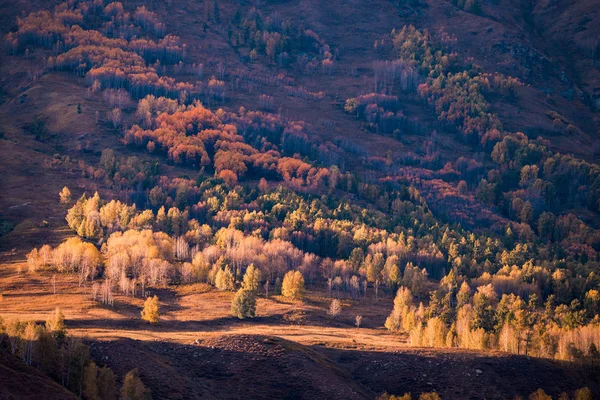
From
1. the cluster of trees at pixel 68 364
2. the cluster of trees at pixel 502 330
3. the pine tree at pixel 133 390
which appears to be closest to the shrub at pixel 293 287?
the cluster of trees at pixel 502 330

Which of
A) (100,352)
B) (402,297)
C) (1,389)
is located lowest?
(402,297)

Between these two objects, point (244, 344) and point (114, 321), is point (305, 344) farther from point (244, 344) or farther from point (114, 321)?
point (114, 321)

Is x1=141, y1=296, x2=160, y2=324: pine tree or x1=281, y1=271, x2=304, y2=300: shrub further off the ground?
x1=141, y1=296, x2=160, y2=324: pine tree

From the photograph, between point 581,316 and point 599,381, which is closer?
point 599,381

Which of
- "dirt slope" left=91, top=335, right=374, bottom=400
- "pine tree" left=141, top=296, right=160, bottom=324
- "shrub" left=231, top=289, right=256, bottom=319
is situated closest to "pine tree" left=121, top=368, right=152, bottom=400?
"dirt slope" left=91, top=335, right=374, bottom=400

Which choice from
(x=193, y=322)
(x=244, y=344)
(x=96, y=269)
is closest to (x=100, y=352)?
(x=244, y=344)

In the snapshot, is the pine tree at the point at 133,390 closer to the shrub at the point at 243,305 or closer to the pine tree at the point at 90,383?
the pine tree at the point at 90,383

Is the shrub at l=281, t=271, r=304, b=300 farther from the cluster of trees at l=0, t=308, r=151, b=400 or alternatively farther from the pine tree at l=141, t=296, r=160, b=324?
the cluster of trees at l=0, t=308, r=151, b=400

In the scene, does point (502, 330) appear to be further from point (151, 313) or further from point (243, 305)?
point (151, 313)

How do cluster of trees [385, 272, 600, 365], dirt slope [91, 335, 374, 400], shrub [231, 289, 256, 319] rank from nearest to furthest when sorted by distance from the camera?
dirt slope [91, 335, 374, 400], cluster of trees [385, 272, 600, 365], shrub [231, 289, 256, 319]
